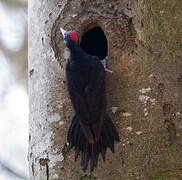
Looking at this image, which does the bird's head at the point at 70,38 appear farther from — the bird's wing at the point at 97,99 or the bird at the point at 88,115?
the bird's wing at the point at 97,99

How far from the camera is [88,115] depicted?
196cm

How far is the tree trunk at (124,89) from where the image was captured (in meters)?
1.88

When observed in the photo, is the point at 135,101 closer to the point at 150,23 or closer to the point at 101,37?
the point at 150,23

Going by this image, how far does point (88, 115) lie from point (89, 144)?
0.16 m

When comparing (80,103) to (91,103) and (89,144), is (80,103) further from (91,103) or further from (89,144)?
(89,144)

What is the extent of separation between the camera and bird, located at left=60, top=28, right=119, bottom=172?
192 centimetres

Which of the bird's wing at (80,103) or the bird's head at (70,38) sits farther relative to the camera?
the bird's head at (70,38)

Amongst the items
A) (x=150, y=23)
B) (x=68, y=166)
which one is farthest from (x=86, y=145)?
(x=150, y=23)

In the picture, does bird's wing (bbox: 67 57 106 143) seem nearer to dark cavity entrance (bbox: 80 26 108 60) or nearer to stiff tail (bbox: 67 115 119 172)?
stiff tail (bbox: 67 115 119 172)

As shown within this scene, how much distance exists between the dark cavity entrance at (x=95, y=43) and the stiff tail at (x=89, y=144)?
3.34ft

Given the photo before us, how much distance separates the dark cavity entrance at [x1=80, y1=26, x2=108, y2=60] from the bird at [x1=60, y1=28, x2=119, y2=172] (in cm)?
81

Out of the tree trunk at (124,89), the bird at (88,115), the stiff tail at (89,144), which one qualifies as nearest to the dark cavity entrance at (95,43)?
the tree trunk at (124,89)

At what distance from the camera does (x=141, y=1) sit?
7.05 feet

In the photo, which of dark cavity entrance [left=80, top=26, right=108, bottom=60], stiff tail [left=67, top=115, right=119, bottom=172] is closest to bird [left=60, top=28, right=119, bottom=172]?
stiff tail [left=67, top=115, right=119, bottom=172]
